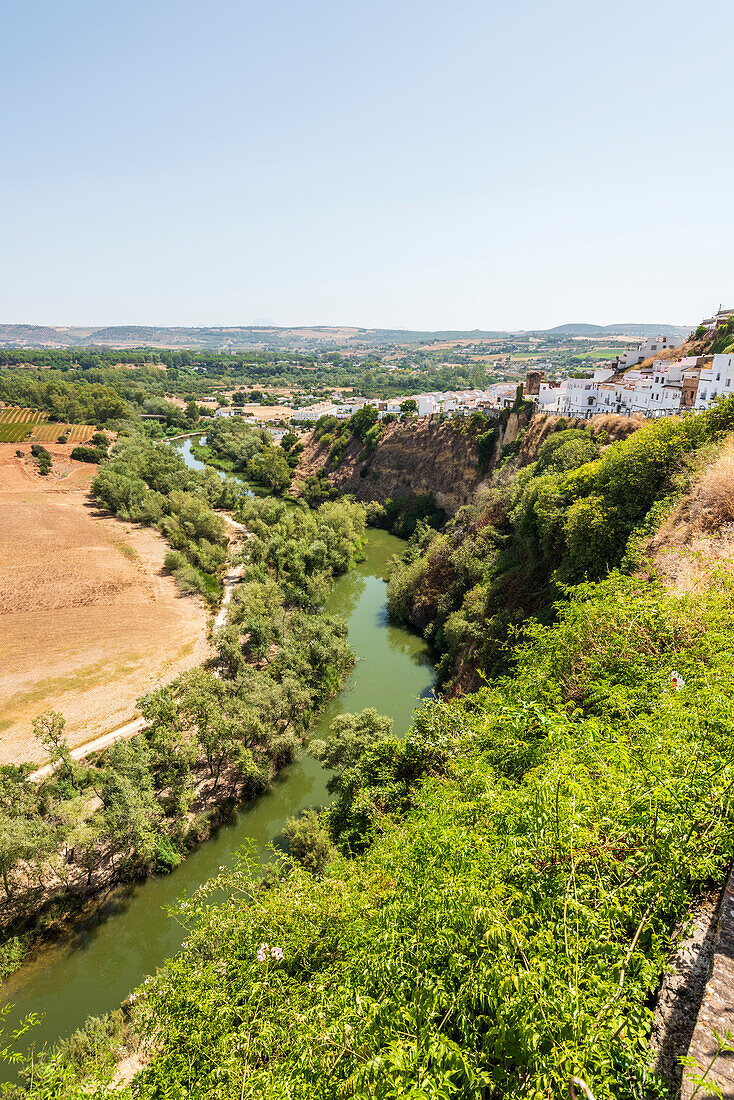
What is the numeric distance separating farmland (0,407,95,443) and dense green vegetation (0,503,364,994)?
66924mm

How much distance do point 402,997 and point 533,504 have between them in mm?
22980

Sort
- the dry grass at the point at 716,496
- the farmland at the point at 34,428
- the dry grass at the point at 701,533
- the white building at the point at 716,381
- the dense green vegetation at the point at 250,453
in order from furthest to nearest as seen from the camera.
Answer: the farmland at the point at 34,428 < the dense green vegetation at the point at 250,453 < the white building at the point at 716,381 < the dry grass at the point at 716,496 < the dry grass at the point at 701,533

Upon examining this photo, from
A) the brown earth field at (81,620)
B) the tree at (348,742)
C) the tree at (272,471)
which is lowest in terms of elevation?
the brown earth field at (81,620)

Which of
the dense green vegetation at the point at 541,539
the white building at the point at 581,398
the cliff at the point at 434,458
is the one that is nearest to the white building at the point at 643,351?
the white building at the point at 581,398

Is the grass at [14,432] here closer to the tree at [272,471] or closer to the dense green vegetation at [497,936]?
the tree at [272,471]

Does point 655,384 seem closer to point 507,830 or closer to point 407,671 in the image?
point 407,671

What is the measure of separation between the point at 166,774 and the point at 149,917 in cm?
457

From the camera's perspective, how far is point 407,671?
29.3 metres

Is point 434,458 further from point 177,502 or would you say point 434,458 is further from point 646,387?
point 177,502

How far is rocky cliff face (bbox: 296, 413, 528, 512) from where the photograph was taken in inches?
1912

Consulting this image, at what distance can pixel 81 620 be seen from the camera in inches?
1404

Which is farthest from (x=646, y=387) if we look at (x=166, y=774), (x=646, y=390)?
(x=166, y=774)

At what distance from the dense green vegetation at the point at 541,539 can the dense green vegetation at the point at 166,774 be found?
6.80 metres

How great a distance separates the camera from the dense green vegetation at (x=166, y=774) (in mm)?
16516
